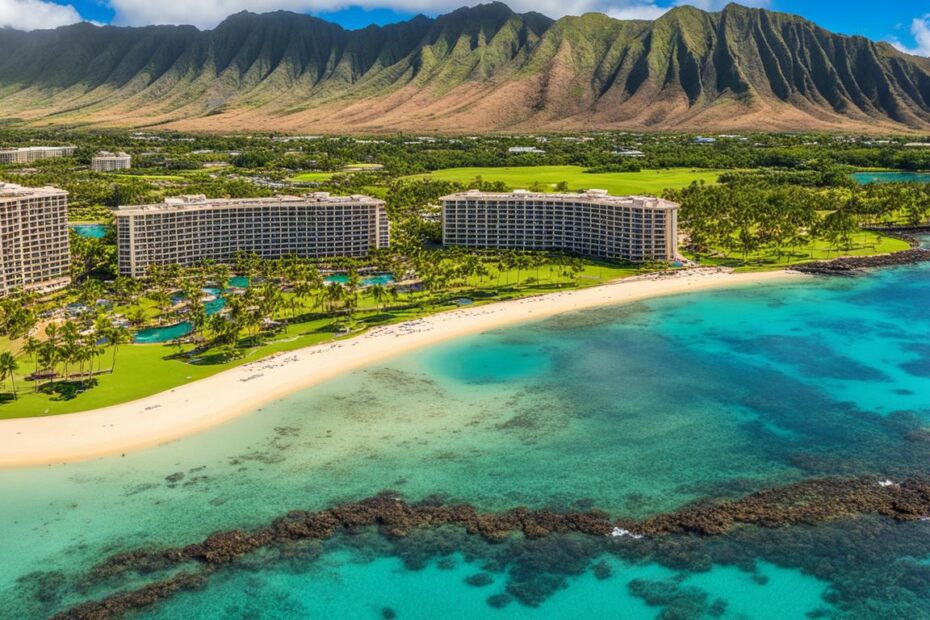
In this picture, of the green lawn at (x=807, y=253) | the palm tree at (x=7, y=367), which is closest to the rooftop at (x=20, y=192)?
the palm tree at (x=7, y=367)

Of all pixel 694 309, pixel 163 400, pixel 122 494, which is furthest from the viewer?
pixel 694 309

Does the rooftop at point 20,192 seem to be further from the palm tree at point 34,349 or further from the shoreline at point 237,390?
the shoreline at point 237,390

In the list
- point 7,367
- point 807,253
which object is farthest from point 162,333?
point 807,253

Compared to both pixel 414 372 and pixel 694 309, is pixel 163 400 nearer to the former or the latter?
pixel 414 372

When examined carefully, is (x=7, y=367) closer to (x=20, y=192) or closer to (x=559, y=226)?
(x=20, y=192)

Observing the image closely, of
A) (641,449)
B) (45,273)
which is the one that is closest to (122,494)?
(641,449)

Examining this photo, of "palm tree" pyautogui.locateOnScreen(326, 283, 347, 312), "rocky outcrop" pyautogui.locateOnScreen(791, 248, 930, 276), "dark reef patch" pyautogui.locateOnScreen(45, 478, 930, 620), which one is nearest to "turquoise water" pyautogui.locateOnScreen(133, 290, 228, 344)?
"palm tree" pyautogui.locateOnScreen(326, 283, 347, 312)
